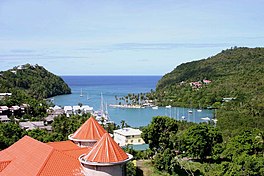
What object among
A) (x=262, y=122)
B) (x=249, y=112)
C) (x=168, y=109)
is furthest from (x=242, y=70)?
(x=262, y=122)

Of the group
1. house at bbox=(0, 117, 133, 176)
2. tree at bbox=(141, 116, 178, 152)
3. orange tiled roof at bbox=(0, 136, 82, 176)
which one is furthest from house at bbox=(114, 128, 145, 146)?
orange tiled roof at bbox=(0, 136, 82, 176)

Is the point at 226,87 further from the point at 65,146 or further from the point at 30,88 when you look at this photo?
the point at 65,146

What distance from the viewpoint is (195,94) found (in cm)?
6825

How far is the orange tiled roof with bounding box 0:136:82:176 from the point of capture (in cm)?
1088

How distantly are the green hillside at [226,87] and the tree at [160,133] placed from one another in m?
12.2

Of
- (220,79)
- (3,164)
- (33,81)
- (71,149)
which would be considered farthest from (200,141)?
(33,81)

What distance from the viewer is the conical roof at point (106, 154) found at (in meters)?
10.5

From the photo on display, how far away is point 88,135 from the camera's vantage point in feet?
45.6

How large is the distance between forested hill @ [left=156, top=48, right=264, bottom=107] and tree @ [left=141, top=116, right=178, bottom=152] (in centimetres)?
2599

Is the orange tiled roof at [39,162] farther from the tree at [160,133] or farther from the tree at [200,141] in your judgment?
the tree at [200,141]

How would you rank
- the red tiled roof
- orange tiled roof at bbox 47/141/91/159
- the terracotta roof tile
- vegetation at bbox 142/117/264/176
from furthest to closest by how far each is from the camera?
vegetation at bbox 142/117/264/176 → the terracotta roof tile → orange tiled roof at bbox 47/141/91/159 → the red tiled roof

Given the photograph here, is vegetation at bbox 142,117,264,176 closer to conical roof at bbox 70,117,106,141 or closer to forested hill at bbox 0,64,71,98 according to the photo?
conical roof at bbox 70,117,106,141

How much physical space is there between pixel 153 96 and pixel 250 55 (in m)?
27.4

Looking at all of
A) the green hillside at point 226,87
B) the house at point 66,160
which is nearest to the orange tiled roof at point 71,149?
the house at point 66,160
